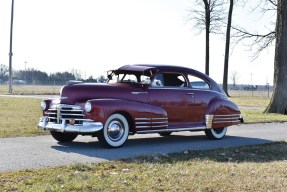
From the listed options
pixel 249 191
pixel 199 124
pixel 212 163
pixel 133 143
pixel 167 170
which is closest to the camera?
pixel 249 191

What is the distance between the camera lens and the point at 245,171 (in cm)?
693

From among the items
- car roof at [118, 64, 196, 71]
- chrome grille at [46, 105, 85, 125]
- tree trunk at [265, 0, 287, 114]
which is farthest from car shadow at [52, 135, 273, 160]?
tree trunk at [265, 0, 287, 114]

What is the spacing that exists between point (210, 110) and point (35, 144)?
166 inches

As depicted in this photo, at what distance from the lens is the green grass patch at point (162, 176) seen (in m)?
5.79

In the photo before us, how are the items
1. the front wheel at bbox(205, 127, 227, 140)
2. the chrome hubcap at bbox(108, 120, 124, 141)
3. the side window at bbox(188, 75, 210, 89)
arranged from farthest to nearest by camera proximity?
the front wheel at bbox(205, 127, 227, 140) < the side window at bbox(188, 75, 210, 89) < the chrome hubcap at bbox(108, 120, 124, 141)

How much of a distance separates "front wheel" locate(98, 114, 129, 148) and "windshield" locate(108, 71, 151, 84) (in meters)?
1.18

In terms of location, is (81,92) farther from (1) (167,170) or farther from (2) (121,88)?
(1) (167,170)

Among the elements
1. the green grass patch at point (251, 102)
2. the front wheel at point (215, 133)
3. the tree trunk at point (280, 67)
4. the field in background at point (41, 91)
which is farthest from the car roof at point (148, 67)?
the field in background at point (41, 91)

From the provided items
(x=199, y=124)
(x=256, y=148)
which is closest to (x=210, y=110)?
(x=199, y=124)

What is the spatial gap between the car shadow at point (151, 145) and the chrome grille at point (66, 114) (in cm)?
54

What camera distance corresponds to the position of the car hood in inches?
376

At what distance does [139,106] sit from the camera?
9.89 meters

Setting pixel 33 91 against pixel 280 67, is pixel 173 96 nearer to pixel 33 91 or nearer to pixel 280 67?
pixel 280 67

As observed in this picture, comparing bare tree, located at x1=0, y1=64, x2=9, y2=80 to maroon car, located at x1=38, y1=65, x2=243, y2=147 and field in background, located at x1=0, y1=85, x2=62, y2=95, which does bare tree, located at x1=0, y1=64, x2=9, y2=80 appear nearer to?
field in background, located at x1=0, y1=85, x2=62, y2=95
